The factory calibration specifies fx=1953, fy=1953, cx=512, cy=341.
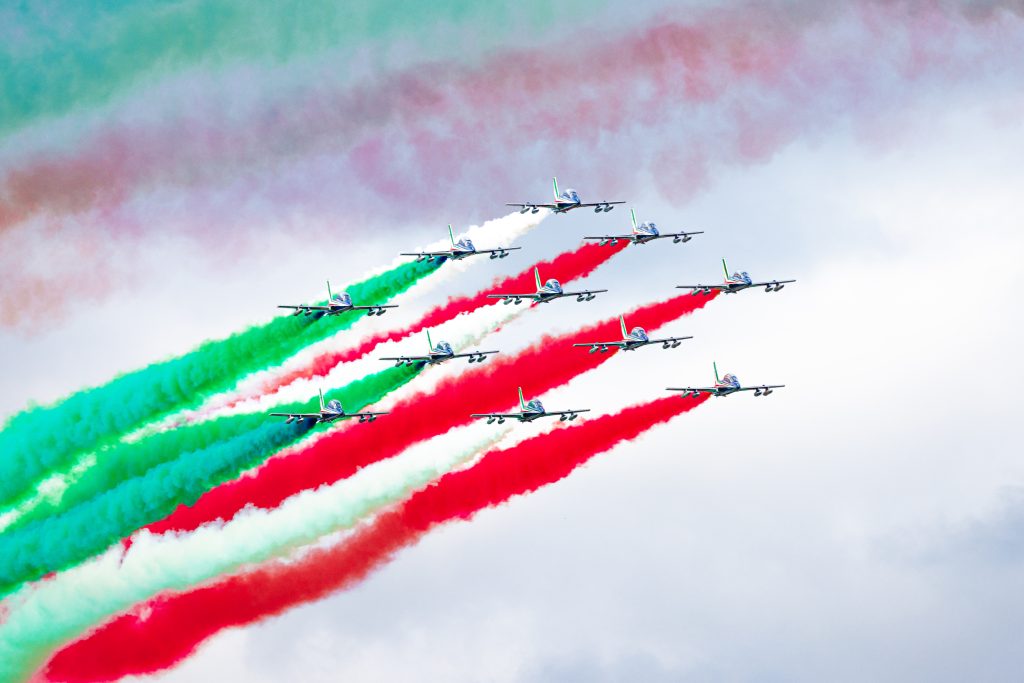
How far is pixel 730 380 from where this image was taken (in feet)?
298

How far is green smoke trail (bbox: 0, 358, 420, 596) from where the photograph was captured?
3329 inches

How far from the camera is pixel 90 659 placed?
8675 centimetres

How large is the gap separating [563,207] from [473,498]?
14.7 m

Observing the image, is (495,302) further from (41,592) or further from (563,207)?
(41,592)

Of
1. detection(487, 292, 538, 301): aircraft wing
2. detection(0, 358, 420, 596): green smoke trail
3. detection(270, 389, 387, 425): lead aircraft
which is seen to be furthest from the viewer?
detection(487, 292, 538, 301): aircraft wing

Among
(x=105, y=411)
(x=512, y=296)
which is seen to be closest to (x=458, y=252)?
(x=512, y=296)

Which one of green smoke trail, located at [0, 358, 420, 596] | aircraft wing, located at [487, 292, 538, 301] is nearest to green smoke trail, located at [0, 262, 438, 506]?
green smoke trail, located at [0, 358, 420, 596]

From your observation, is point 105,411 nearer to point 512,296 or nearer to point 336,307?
point 336,307

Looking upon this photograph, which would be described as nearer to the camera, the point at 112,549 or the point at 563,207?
the point at 112,549

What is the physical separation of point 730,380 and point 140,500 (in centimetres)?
2748

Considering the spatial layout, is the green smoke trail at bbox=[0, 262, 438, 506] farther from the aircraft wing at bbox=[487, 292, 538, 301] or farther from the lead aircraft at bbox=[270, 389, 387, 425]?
the aircraft wing at bbox=[487, 292, 538, 301]

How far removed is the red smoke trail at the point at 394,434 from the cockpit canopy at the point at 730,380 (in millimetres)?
4408

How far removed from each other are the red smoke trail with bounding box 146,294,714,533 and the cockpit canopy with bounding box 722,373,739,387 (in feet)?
14.5

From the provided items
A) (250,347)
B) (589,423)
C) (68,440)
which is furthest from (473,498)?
(68,440)
